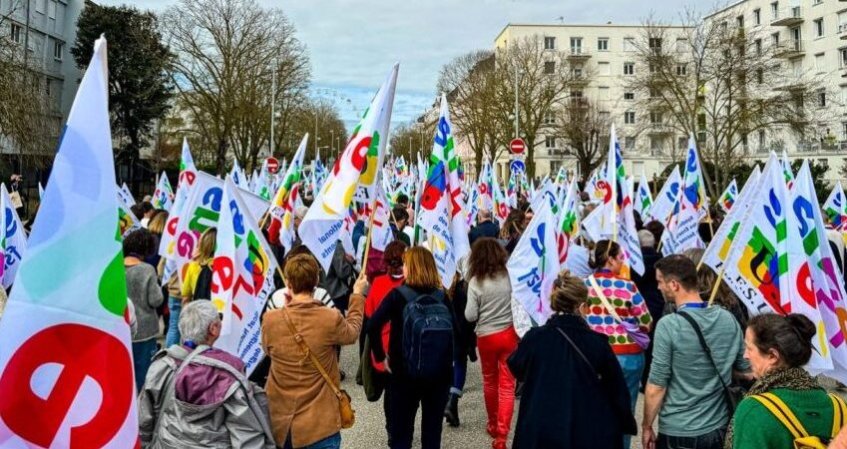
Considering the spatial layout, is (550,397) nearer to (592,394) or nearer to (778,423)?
(592,394)

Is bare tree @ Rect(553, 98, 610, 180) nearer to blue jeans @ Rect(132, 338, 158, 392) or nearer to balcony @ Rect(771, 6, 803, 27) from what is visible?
balcony @ Rect(771, 6, 803, 27)

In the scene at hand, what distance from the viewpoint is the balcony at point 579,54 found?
7500 centimetres

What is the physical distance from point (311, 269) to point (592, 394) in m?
1.75

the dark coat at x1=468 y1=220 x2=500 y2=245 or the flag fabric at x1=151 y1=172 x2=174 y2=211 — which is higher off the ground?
the flag fabric at x1=151 y1=172 x2=174 y2=211

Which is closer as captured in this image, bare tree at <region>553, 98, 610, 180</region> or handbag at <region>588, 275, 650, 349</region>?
handbag at <region>588, 275, 650, 349</region>

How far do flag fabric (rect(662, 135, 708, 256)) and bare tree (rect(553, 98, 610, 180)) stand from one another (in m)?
41.4

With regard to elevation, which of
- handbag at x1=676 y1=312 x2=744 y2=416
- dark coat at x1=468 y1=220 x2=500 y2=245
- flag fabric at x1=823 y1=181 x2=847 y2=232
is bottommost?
handbag at x1=676 y1=312 x2=744 y2=416

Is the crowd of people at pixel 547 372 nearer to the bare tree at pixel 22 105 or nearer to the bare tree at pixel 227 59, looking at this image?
the bare tree at pixel 22 105

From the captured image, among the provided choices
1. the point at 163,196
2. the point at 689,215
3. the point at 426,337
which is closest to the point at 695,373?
the point at 426,337

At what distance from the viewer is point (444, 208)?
23.8ft

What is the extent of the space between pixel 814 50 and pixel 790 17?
11.5 ft

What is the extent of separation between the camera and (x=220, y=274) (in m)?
5.07

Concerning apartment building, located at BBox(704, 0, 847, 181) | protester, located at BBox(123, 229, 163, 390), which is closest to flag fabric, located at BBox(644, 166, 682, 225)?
protester, located at BBox(123, 229, 163, 390)

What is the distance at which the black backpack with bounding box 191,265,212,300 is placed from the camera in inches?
252
